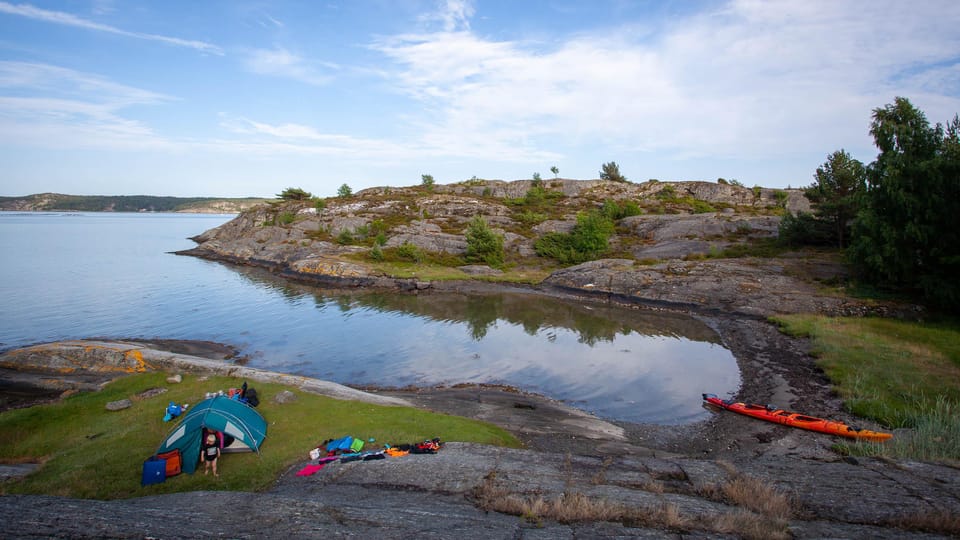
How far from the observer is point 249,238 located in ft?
311

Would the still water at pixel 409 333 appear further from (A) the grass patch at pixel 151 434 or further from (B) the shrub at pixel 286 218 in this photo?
(B) the shrub at pixel 286 218

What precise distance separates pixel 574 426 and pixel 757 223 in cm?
6988

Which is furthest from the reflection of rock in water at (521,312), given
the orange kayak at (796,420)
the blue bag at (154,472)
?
the blue bag at (154,472)

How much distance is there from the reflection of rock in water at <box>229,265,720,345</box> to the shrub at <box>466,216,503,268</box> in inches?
602

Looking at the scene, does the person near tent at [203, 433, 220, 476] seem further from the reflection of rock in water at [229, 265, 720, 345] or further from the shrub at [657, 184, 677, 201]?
the shrub at [657, 184, 677, 201]

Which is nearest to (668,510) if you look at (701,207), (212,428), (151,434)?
(212,428)

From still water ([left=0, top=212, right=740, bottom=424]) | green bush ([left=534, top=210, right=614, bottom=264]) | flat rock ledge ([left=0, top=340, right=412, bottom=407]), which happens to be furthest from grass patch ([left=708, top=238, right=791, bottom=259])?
flat rock ledge ([left=0, top=340, right=412, bottom=407])

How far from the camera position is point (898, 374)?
25.6 meters

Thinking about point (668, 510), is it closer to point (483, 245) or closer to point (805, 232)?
point (483, 245)

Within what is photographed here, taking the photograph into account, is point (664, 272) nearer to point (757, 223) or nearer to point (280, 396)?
point (757, 223)

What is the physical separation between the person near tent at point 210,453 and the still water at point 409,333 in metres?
13.5

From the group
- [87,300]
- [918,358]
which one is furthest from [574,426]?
[87,300]

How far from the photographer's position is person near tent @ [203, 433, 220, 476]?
16.2 metres

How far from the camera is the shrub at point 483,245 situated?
244ft
